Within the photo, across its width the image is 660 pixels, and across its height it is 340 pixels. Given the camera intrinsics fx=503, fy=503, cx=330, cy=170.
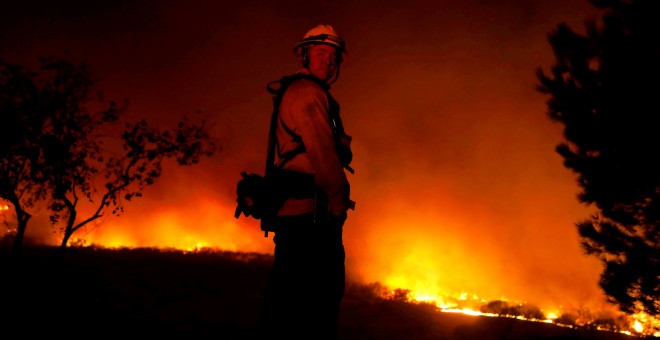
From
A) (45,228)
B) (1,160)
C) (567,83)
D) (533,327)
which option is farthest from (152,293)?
(45,228)

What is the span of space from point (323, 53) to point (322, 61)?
0.05m

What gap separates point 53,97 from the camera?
10930mm

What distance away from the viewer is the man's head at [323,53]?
3.17 m

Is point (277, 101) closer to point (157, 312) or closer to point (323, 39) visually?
point (323, 39)

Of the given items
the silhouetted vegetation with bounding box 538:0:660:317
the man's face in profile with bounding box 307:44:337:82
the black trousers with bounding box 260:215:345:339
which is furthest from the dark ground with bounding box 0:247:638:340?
the man's face in profile with bounding box 307:44:337:82

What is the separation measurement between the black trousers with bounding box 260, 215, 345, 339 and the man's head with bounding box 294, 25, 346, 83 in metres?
0.98

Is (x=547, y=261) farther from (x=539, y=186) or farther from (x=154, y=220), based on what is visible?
(x=154, y=220)

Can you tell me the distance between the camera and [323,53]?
3.18 metres

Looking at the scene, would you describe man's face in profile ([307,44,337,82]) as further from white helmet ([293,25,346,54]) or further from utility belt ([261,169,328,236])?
utility belt ([261,169,328,236])

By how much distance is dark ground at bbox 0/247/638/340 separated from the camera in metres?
7.08

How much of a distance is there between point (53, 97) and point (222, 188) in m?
11.0

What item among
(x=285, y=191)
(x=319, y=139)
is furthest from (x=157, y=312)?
(x=319, y=139)

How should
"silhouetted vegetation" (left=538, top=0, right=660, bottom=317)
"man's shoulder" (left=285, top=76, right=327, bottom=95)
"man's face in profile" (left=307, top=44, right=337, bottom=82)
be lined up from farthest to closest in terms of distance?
"silhouetted vegetation" (left=538, top=0, right=660, bottom=317), "man's face in profile" (left=307, top=44, right=337, bottom=82), "man's shoulder" (left=285, top=76, right=327, bottom=95)

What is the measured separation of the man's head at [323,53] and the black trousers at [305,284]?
98 centimetres
